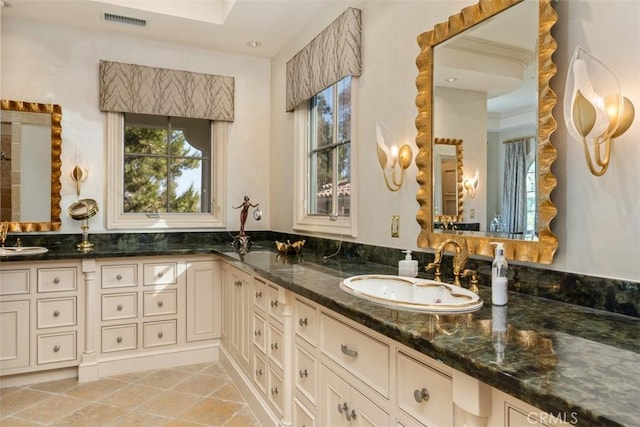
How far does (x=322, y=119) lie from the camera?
338cm

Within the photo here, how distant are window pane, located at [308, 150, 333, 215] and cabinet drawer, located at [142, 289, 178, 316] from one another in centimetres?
128

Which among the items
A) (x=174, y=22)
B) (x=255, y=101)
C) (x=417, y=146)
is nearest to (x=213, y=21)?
(x=174, y=22)

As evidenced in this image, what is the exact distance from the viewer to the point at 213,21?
3350 millimetres

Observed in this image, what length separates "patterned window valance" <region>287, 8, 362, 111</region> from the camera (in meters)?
2.61

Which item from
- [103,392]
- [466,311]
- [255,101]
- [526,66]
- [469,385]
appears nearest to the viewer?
[469,385]

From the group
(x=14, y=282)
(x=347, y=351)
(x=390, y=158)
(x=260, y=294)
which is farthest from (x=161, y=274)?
(x=347, y=351)

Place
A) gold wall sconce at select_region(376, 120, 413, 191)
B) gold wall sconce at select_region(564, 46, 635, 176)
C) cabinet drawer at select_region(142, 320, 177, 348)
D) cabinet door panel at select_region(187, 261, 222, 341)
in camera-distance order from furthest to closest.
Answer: cabinet door panel at select_region(187, 261, 222, 341) → cabinet drawer at select_region(142, 320, 177, 348) → gold wall sconce at select_region(376, 120, 413, 191) → gold wall sconce at select_region(564, 46, 635, 176)

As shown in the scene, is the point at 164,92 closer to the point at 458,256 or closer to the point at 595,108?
the point at 458,256

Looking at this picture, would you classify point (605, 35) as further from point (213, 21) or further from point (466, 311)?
point (213, 21)

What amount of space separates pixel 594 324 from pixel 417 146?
1193mm

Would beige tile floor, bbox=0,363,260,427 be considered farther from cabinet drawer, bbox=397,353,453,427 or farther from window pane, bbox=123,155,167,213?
cabinet drawer, bbox=397,353,453,427

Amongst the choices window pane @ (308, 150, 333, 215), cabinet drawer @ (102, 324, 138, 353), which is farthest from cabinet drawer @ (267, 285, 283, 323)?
cabinet drawer @ (102, 324, 138, 353)

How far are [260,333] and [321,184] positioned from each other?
1.37 metres

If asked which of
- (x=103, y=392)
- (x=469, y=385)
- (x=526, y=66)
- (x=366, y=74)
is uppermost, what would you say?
(x=366, y=74)
